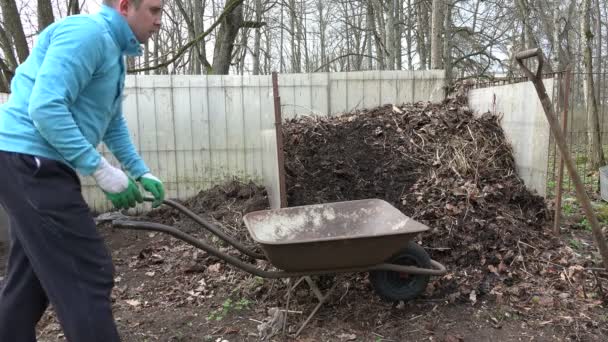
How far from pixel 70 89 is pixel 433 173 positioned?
3.33 meters

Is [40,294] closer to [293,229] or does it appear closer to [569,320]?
[293,229]

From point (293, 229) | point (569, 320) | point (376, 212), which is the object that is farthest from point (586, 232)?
point (293, 229)

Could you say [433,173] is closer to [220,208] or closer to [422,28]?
[220,208]

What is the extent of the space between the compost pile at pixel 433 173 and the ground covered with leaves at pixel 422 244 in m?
0.01

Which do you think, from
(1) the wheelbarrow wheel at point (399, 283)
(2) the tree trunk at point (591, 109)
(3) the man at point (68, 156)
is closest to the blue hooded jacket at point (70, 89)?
(3) the man at point (68, 156)

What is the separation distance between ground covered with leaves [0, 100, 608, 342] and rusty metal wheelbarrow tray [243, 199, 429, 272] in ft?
1.22

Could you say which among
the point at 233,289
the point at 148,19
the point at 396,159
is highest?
the point at 148,19

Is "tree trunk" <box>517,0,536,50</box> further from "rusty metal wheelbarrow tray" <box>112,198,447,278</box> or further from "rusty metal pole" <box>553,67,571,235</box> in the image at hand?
"rusty metal wheelbarrow tray" <box>112,198,447,278</box>

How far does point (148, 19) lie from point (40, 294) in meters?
1.31

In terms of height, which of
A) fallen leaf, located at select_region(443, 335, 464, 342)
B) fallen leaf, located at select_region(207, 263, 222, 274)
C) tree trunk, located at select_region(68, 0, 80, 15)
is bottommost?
fallen leaf, located at select_region(443, 335, 464, 342)

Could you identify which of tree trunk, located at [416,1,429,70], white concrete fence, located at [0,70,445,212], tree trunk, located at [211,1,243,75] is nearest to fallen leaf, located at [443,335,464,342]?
white concrete fence, located at [0,70,445,212]

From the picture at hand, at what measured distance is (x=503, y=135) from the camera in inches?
175

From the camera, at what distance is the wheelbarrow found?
2.51 metres

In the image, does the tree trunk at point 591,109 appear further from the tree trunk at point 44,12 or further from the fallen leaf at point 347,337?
the tree trunk at point 44,12
